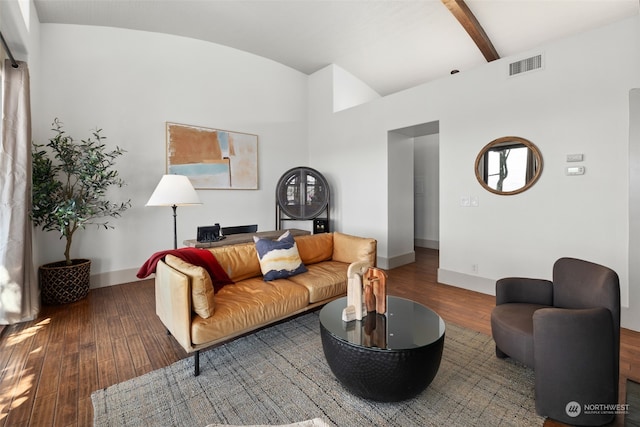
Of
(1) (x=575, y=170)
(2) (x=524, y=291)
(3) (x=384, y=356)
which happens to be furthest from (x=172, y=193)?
(1) (x=575, y=170)

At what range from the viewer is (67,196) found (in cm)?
339

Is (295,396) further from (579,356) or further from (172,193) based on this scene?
(172,193)

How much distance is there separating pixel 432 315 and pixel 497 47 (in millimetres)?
4482

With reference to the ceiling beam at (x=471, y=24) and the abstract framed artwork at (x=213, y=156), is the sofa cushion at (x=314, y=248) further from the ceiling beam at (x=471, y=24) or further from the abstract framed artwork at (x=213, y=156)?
the ceiling beam at (x=471, y=24)

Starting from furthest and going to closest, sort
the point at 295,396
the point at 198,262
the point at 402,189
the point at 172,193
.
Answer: the point at 402,189
the point at 172,193
the point at 198,262
the point at 295,396

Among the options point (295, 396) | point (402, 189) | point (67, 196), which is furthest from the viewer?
point (402, 189)

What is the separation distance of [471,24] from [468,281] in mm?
3340

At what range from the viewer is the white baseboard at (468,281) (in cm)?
347

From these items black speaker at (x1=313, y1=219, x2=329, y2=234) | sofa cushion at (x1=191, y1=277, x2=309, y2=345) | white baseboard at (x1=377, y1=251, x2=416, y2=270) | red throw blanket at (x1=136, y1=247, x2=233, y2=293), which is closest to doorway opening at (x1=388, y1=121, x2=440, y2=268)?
white baseboard at (x1=377, y1=251, x2=416, y2=270)

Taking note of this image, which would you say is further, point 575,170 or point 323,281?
point 575,170

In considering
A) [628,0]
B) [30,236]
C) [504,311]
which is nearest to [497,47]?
[628,0]

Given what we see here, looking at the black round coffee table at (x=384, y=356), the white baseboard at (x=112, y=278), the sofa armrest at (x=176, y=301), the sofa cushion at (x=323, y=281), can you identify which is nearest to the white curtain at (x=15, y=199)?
the white baseboard at (x=112, y=278)

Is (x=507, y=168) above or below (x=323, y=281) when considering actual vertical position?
above

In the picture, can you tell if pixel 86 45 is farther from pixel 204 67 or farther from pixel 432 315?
pixel 432 315
